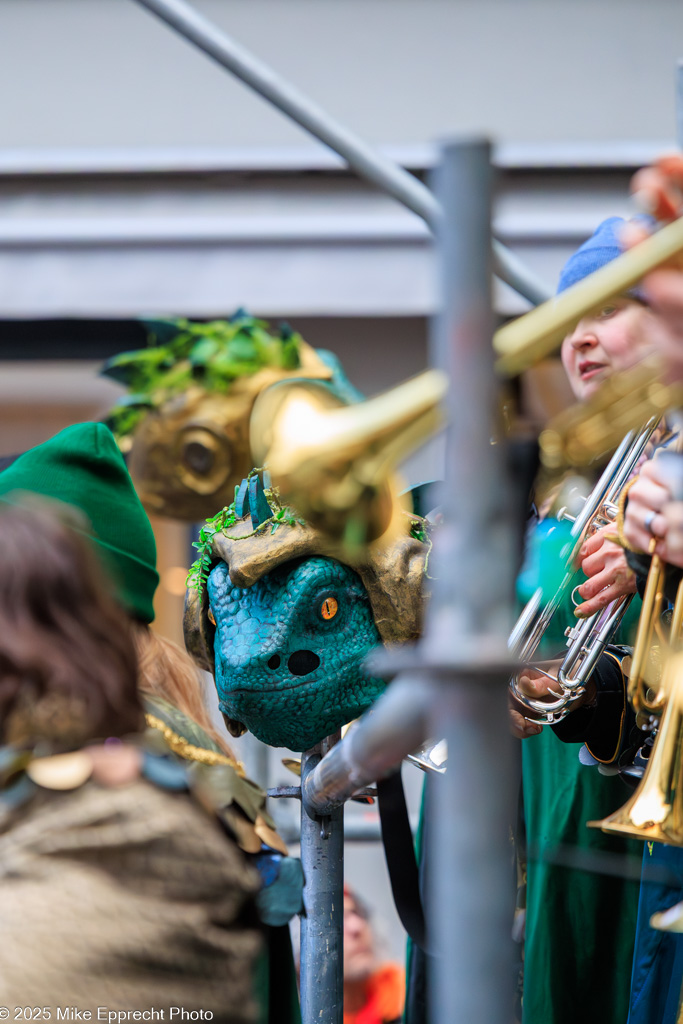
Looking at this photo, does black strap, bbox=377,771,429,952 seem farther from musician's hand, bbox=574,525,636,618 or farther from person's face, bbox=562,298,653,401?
person's face, bbox=562,298,653,401

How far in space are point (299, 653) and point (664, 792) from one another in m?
0.43

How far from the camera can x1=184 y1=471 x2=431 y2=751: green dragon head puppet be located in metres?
1.37

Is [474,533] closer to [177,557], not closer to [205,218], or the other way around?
[177,557]

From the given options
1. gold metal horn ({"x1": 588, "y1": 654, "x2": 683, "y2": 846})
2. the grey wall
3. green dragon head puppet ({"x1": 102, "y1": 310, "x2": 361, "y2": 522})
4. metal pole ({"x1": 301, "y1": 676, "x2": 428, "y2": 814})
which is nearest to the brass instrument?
gold metal horn ({"x1": 588, "y1": 654, "x2": 683, "y2": 846})

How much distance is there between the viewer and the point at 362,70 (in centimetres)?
425

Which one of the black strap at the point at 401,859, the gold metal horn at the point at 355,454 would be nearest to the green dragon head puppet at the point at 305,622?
the black strap at the point at 401,859

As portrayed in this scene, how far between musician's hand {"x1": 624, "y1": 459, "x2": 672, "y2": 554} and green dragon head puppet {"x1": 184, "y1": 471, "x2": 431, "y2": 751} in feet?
0.95

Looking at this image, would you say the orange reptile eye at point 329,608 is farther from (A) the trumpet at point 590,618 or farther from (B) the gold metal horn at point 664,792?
(B) the gold metal horn at point 664,792

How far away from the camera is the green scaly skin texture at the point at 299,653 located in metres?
1.37

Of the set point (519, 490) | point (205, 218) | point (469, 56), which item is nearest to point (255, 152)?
point (205, 218)

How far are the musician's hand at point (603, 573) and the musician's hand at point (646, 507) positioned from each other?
23cm

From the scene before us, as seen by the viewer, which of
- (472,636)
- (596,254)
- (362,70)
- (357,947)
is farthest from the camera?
(362,70)

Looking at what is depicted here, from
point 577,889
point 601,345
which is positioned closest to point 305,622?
point 601,345

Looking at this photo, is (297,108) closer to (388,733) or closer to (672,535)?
(672,535)
